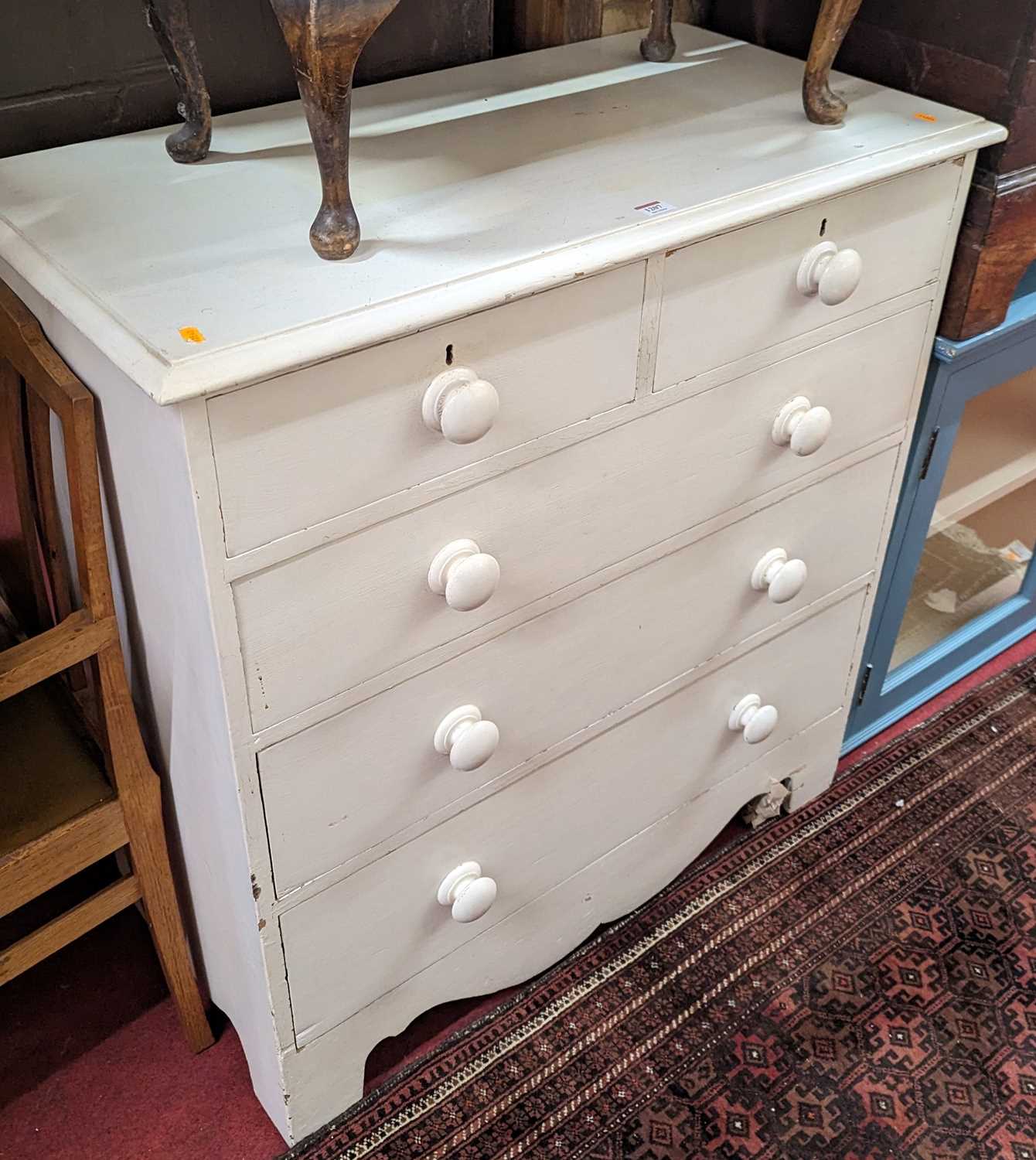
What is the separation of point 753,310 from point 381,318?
1.42ft

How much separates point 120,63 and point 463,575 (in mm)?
636

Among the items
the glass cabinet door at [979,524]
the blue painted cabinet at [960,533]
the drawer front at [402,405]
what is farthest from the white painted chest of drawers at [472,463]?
the glass cabinet door at [979,524]

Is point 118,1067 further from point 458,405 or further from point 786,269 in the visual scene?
point 786,269

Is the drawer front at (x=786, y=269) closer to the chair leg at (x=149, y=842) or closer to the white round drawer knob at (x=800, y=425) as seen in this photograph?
the white round drawer knob at (x=800, y=425)

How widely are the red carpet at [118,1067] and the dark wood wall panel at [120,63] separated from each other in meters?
0.97

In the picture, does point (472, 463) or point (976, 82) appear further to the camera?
point (976, 82)

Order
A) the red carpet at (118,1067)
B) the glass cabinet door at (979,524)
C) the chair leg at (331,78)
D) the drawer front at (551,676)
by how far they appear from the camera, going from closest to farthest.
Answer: the chair leg at (331,78) → the drawer front at (551,676) → the red carpet at (118,1067) → the glass cabinet door at (979,524)

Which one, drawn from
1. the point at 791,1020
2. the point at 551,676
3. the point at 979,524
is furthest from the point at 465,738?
the point at 979,524

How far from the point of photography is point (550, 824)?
53.1 inches

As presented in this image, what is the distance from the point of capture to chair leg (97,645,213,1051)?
3.77ft

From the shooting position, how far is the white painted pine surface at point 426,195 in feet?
2.87

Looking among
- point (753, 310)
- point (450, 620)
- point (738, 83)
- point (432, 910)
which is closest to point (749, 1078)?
Result: point (432, 910)

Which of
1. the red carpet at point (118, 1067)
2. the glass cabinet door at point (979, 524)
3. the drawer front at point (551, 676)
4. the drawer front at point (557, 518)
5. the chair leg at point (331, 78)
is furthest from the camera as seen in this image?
the glass cabinet door at point (979, 524)

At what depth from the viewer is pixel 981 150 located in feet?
4.20
